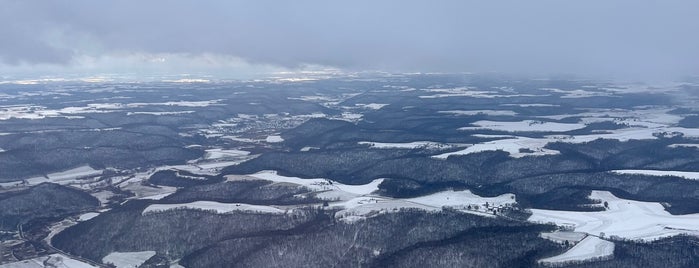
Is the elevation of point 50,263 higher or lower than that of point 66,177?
higher

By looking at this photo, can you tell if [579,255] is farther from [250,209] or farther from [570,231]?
[250,209]

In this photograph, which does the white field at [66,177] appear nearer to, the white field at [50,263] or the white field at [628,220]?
the white field at [50,263]

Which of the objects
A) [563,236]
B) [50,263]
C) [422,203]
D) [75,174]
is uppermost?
[563,236]

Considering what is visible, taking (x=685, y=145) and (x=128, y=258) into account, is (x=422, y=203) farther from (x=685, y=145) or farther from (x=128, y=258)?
(x=685, y=145)

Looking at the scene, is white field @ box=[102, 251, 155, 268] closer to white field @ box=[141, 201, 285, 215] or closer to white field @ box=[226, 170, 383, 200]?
white field @ box=[141, 201, 285, 215]

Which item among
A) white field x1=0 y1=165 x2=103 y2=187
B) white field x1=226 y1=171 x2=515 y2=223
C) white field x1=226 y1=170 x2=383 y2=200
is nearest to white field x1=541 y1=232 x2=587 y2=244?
white field x1=226 y1=171 x2=515 y2=223

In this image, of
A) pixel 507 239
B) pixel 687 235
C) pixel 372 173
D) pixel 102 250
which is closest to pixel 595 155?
pixel 372 173

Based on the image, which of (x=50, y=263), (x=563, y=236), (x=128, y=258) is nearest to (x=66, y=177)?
(x=50, y=263)
